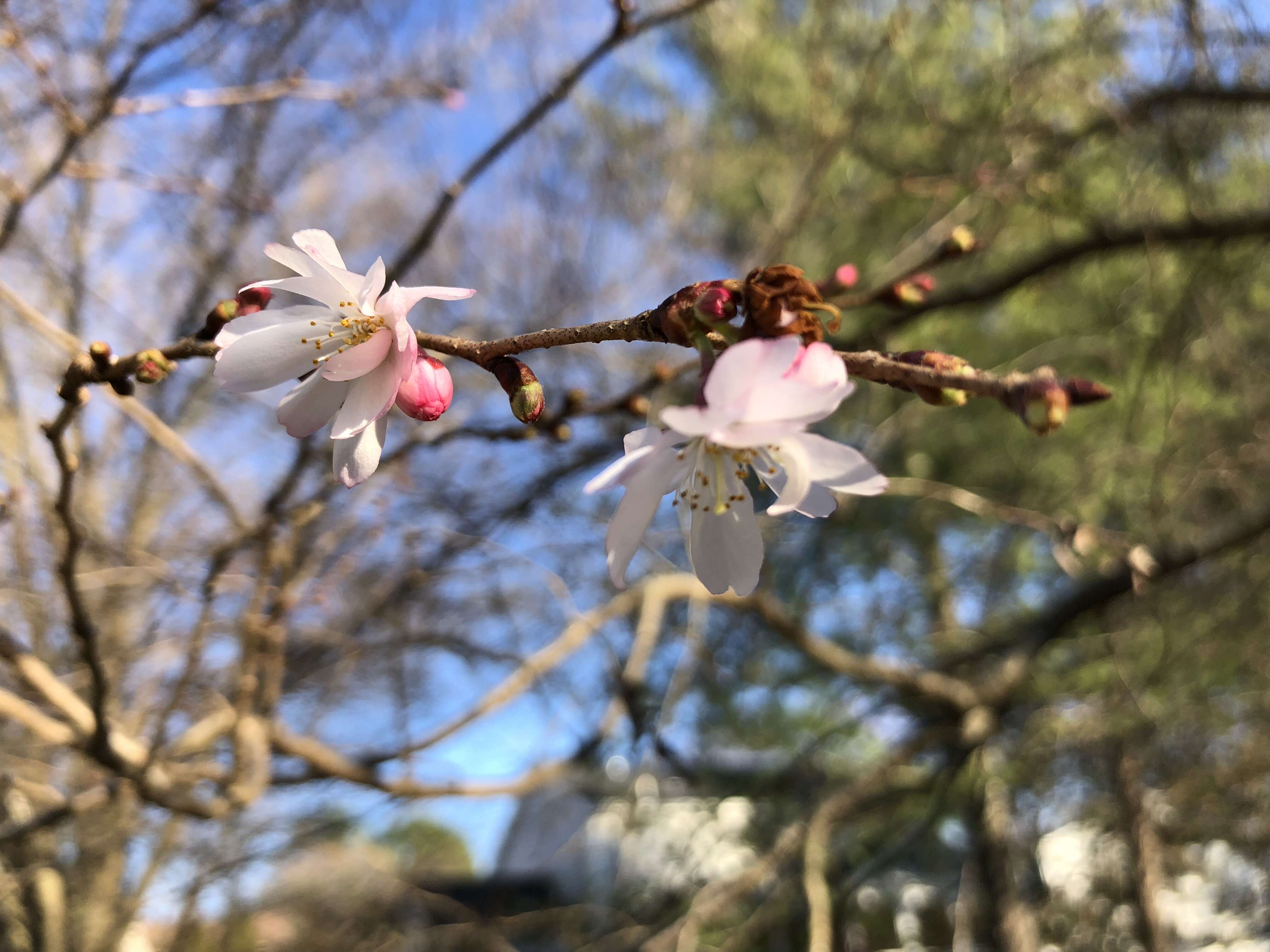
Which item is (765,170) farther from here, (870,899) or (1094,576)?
(870,899)

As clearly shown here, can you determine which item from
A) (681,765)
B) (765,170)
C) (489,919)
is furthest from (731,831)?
(765,170)

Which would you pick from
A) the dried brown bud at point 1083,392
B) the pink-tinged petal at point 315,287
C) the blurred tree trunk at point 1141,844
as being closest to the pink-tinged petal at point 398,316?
the pink-tinged petal at point 315,287

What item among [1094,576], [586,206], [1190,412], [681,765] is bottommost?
[681,765]

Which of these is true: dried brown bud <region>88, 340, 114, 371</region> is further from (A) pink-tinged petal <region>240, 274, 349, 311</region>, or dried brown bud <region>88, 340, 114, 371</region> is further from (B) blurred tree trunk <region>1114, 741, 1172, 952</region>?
(B) blurred tree trunk <region>1114, 741, 1172, 952</region>

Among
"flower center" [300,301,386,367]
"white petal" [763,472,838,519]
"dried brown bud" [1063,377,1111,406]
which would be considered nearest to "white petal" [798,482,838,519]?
"white petal" [763,472,838,519]

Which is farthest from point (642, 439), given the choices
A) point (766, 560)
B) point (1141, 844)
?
point (1141, 844)

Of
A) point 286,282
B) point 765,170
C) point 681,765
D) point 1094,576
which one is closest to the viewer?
point 286,282
